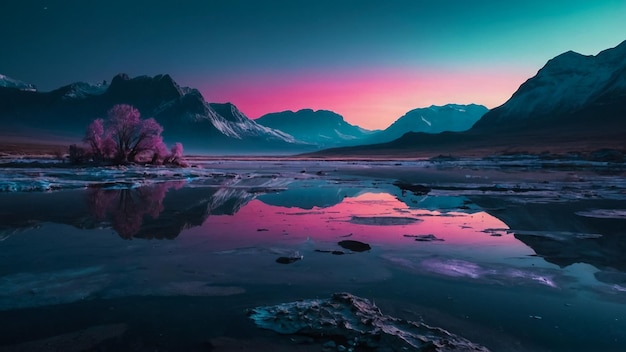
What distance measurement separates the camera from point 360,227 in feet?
57.3

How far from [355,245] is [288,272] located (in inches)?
142

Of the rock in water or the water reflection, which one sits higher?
the water reflection

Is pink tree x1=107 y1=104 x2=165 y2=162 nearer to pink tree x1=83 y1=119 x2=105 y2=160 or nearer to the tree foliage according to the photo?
the tree foliage

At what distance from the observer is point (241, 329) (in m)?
7.47

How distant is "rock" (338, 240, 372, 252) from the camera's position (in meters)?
13.5

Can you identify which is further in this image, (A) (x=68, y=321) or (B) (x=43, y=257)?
(B) (x=43, y=257)

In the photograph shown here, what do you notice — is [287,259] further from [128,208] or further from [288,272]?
[128,208]

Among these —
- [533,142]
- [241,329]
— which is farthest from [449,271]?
[533,142]

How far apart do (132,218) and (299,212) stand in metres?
7.81

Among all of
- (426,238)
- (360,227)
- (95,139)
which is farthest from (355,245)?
(95,139)

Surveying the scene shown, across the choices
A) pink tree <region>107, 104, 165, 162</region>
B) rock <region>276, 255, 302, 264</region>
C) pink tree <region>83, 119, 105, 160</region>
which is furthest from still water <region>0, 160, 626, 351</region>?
pink tree <region>83, 119, 105, 160</region>

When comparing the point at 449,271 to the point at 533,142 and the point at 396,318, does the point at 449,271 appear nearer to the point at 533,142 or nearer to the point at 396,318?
the point at 396,318

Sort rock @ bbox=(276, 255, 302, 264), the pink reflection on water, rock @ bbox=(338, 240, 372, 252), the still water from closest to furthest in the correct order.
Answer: the still water → rock @ bbox=(276, 255, 302, 264) → rock @ bbox=(338, 240, 372, 252) → the pink reflection on water

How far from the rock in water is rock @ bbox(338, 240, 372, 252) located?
16.1 ft
